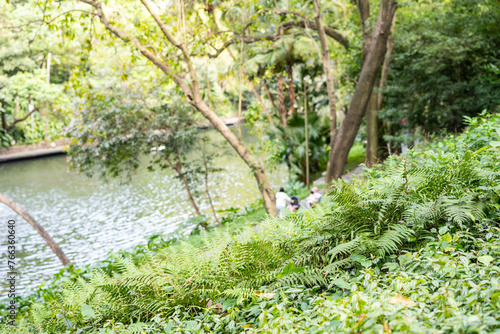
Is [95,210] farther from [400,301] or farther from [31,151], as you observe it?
[31,151]

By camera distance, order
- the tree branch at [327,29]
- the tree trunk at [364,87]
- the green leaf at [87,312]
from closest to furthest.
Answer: the green leaf at [87,312] < the tree trunk at [364,87] < the tree branch at [327,29]

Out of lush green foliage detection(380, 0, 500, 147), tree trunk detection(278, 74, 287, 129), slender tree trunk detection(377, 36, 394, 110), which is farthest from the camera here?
tree trunk detection(278, 74, 287, 129)

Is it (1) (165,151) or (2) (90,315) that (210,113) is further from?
(2) (90,315)

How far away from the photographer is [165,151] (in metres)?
10.3

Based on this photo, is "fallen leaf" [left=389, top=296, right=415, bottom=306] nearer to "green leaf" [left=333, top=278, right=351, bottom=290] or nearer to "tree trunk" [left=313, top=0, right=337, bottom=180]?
"green leaf" [left=333, top=278, right=351, bottom=290]

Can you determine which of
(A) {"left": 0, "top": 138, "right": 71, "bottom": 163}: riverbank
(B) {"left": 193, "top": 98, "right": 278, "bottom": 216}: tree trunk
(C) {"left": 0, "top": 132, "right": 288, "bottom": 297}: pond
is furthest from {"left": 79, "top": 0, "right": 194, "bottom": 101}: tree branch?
(A) {"left": 0, "top": 138, "right": 71, "bottom": 163}: riverbank

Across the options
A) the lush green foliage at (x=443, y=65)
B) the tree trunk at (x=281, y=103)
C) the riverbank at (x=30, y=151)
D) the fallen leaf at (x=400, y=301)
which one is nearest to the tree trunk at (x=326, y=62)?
the lush green foliage at (x=443, y=65)

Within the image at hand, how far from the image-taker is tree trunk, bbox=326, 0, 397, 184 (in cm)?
688

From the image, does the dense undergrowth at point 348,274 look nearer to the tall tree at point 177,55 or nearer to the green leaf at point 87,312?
the green leaf at point 87,312

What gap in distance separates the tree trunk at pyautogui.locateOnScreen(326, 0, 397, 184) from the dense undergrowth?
3336 millimetres

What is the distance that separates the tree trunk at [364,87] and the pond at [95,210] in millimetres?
4365

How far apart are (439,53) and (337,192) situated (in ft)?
23.4

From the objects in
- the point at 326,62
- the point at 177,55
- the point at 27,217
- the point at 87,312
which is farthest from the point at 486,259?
the point at 27,217

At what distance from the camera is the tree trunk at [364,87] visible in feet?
22.6
